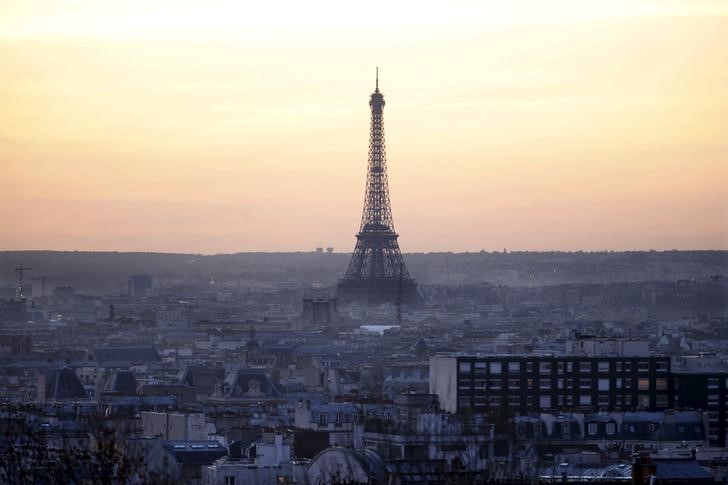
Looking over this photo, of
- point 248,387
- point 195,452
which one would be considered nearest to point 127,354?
point 248,387

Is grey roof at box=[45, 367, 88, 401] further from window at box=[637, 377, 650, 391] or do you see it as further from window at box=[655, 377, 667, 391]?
window at box=[655, 377, 667, 391]

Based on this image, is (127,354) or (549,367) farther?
(127,354)

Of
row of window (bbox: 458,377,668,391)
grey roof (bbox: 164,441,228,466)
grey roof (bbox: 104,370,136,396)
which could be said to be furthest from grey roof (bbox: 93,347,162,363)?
grey roof (bbox: 164,441,228,466)

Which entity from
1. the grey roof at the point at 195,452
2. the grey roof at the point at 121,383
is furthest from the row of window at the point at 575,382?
the grey roof at the point at 121,383

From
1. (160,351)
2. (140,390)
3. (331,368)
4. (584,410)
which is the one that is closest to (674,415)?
(584,410)

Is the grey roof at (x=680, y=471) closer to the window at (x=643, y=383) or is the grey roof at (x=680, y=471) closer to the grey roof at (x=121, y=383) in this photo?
the window at (x=643, y=383)

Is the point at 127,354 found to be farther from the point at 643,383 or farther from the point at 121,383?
the point at 643,383
